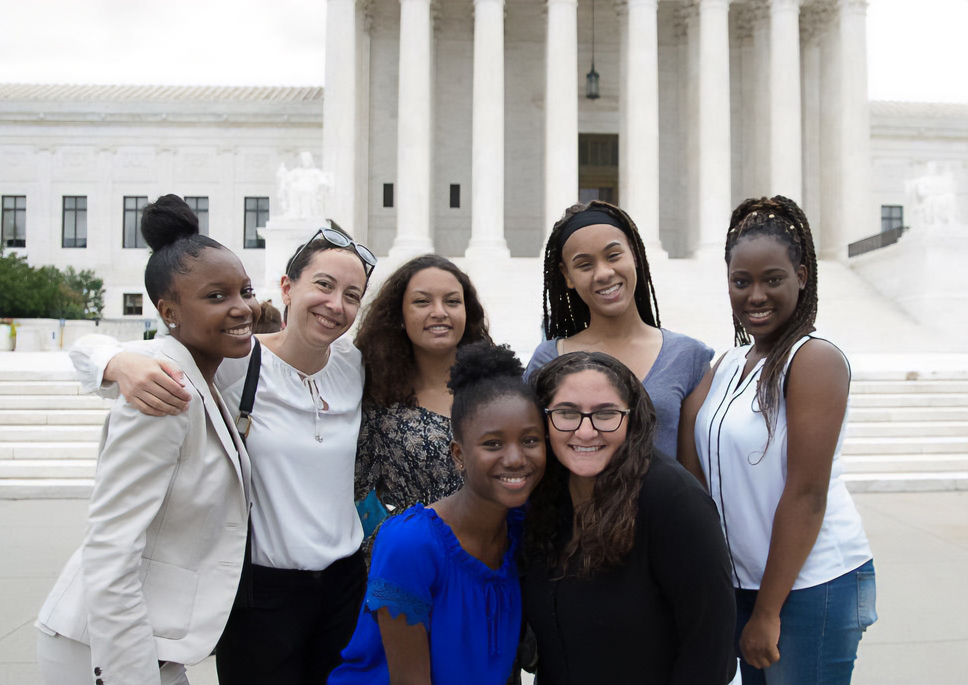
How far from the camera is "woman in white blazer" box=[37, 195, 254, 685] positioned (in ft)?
7.81

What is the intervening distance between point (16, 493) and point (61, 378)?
3.13m

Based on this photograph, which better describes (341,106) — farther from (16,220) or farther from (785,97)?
(16,220)

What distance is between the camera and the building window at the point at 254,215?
41.0m

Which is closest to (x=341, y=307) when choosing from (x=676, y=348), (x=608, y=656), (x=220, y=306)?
(x=220, y=306)

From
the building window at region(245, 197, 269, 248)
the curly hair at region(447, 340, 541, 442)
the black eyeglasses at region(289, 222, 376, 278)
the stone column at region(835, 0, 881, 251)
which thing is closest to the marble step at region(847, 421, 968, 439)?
the black eyeglasses at region(289, 222, 376, 278)

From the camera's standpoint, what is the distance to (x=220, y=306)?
8.98ft

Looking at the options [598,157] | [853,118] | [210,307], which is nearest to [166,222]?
[210,307]

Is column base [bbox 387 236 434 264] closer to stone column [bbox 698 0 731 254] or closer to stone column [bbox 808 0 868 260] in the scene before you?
stone column [bbox 698 0 731 254]

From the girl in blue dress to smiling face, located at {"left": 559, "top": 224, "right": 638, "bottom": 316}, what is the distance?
79 cm

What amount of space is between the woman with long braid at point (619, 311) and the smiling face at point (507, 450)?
63cm

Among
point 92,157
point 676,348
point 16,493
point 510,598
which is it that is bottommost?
point 16,493

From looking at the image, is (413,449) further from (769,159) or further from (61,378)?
(769,159)

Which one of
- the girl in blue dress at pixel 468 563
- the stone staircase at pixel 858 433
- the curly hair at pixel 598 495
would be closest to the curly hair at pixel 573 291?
the curly hair at pixel 598 495

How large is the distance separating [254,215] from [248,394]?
40312 mm
